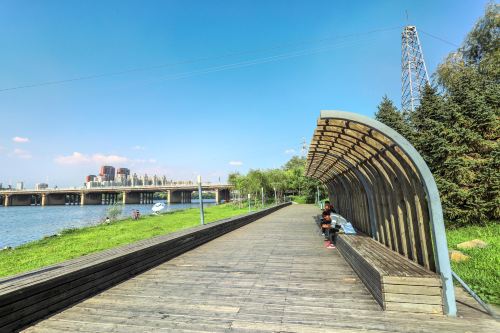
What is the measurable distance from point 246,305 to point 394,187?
372 centimetres

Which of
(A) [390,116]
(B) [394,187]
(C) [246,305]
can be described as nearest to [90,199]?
(A) [390,116]

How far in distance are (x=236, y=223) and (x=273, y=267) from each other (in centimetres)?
768

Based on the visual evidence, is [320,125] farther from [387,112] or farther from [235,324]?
[387,112]

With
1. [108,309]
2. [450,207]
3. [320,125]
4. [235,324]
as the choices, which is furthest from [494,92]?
[108,309]

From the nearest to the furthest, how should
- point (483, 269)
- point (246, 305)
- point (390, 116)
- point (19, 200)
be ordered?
1. point (246, 305)
2. point (483, 269)
3. point (390, 116)
4. point (19, 200)

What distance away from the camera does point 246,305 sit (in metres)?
4.35

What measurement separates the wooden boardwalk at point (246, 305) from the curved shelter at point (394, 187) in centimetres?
88

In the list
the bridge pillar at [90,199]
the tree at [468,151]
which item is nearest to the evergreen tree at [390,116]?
the tree at [468,151]

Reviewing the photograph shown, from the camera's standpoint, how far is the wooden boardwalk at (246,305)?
3.63 m

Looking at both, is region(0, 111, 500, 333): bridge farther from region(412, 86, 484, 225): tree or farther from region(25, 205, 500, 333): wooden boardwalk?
region(412, 86, 484, 225): tree

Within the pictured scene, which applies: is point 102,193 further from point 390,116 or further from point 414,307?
point 414,307

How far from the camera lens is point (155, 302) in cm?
452

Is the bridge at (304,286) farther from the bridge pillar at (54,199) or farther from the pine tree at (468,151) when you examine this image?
the bridge pillar at (54,199)

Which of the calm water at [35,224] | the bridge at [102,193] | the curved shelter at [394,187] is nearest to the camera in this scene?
the curved shelter at [394,187]
